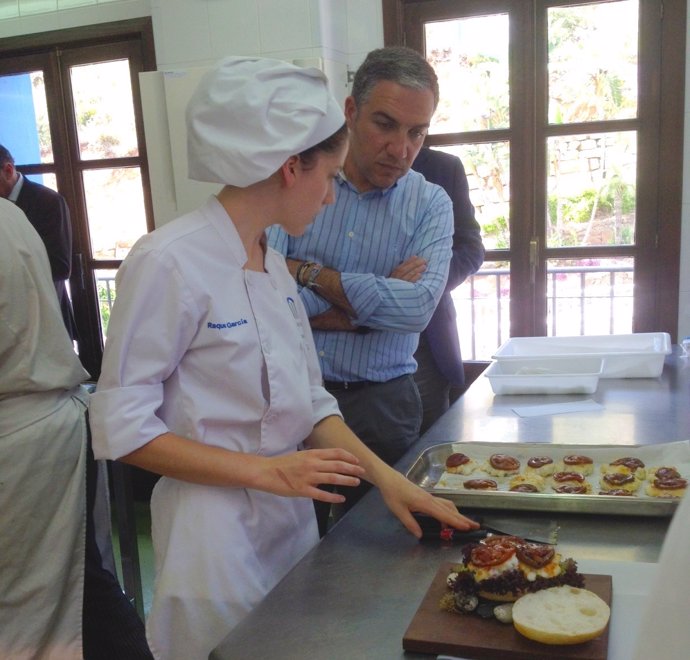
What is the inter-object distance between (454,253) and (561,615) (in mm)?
1635

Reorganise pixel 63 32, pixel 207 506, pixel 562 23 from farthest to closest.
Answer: pixel 63 32, pixel 562 23, pixel 207 506

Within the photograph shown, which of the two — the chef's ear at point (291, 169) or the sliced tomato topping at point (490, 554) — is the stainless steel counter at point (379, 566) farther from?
the chef's ear at point (291, 169)

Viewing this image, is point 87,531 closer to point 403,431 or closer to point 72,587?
point 72,587

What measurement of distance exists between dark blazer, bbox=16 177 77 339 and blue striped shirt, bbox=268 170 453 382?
6.96 ft

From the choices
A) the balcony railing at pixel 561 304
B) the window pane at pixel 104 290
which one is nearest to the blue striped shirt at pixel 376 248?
the balcony railing at pixel 561 304

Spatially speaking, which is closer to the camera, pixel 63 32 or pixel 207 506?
pixel 207 506

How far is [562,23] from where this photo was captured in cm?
307

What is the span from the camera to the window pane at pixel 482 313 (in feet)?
11.2

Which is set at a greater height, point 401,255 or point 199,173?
point 199,173

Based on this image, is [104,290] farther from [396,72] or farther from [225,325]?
[225,325]

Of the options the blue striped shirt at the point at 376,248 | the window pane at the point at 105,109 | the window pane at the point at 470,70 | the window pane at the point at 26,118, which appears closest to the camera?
the blue striped shirt at the point at 376,248

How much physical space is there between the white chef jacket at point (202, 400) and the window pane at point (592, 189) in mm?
2284

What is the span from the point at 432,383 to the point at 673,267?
4.85 ft

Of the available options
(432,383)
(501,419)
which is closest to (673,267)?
(432,383)
